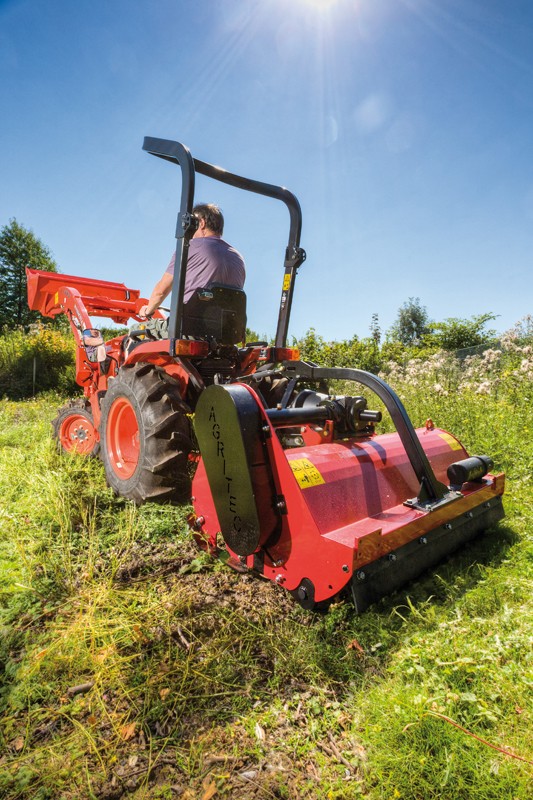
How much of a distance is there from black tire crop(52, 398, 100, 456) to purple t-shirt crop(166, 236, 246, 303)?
1817 millimetres

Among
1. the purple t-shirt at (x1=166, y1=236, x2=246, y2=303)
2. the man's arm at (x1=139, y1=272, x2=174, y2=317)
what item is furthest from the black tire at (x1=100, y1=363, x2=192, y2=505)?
the purple t-shirt at (x1=166, y1=236, x2=246, y2=303)

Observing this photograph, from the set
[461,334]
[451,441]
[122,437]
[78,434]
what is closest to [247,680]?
[451,441]

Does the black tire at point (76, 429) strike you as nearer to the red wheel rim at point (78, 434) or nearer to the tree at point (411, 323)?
the red wheel rim at point (78, 434)

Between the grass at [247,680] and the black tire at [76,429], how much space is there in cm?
169

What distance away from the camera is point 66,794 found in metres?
1.37

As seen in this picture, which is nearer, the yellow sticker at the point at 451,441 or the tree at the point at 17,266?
the yellow sticker at the point at 451,441

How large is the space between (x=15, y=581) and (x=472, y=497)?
8.26ft

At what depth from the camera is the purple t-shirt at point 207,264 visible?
3.42 meters

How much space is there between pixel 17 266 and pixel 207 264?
92.5 feet

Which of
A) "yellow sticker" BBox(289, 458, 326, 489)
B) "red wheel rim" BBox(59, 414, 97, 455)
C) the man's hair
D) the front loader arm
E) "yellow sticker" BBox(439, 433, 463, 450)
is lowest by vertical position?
"red wheel rim" BBox(59, 414, 97, 455)

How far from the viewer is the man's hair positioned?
3.52 metres

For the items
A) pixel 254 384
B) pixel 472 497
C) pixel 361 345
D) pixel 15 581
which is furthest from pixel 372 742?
pixel 361 345


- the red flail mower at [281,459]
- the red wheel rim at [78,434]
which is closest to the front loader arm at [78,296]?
the red wheel rim at [78,434]

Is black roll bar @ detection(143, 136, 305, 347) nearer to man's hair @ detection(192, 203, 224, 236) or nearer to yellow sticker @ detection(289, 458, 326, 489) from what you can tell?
man's hair @ detection(192, 203, 224, 236)
